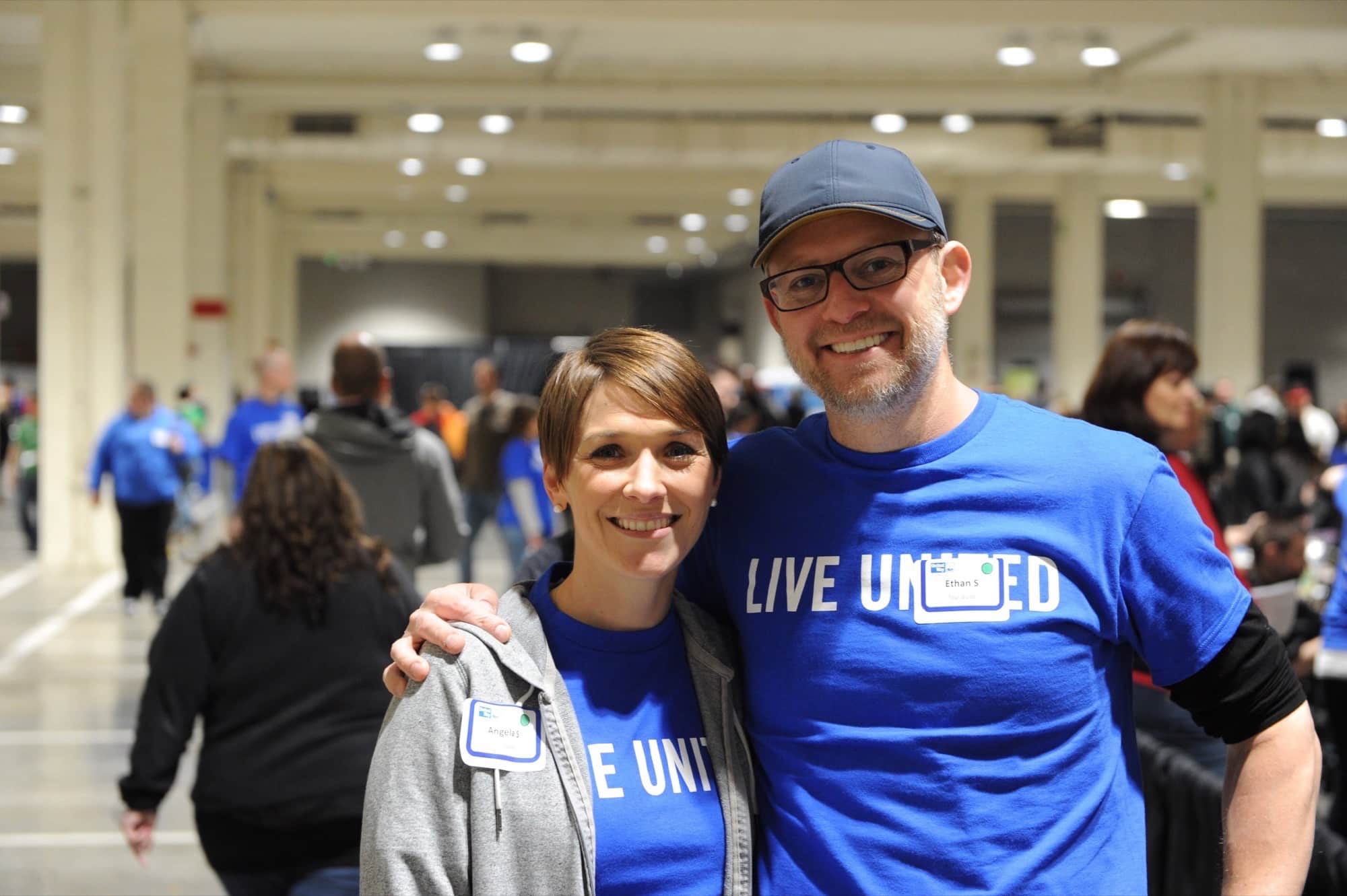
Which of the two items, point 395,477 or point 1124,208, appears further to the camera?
point 1124,208

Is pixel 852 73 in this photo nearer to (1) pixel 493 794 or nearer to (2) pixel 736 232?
(2) pixel 736 232

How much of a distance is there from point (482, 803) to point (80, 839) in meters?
4.55

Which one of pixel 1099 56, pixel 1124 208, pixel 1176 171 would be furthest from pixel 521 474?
pixel 1124 208

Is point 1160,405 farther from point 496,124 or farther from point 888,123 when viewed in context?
point 496,124

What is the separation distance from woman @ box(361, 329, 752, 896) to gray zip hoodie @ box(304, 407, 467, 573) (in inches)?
158

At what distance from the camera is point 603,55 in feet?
52.4

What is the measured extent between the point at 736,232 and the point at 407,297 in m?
9.56

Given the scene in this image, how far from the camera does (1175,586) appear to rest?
1.75 m

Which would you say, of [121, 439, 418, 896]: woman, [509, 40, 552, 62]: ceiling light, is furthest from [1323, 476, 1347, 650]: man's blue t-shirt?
[509, 40, 552, 62]: ceiling light

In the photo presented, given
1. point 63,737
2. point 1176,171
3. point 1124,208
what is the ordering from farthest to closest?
point 1124,208 < point 1176,171 < point 63,737

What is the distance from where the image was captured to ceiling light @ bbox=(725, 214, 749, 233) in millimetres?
27737

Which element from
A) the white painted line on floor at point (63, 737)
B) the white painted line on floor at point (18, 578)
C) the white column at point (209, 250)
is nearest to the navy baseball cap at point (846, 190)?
the white painted line on floor at point (63, 737)

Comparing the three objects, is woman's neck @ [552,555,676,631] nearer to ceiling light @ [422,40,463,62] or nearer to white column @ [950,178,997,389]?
ceiling light @ [422,40,463,62]

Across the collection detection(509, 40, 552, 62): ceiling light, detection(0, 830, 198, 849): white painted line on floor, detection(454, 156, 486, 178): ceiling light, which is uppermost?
detection(454, 156, 486, 178): ceiling light
